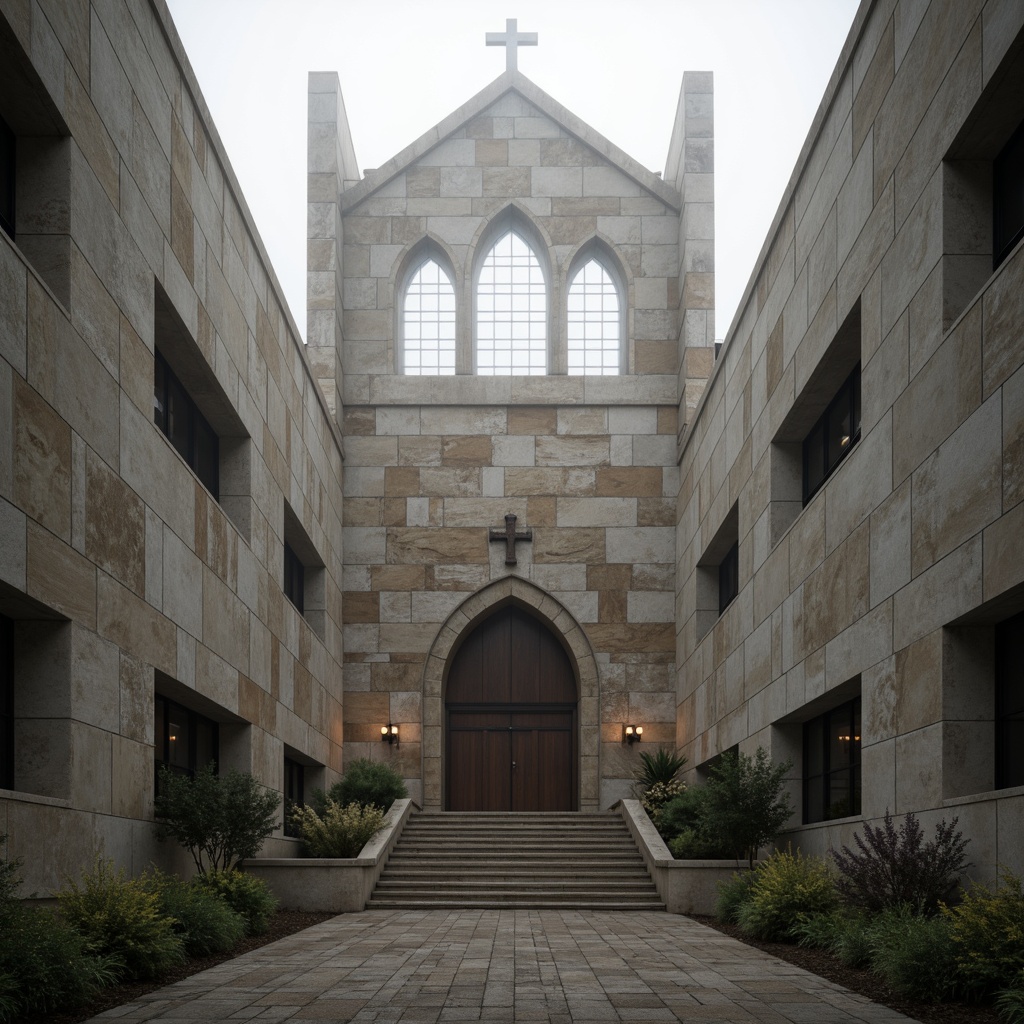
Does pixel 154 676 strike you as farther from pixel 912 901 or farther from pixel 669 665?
pixel 669 665

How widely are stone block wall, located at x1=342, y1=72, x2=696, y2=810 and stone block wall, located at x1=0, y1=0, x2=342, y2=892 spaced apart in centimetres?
798

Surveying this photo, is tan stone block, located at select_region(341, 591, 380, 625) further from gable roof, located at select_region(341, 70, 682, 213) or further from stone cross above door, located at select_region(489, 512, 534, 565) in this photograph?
gable roof, located at select_region(341, 70, 682, 213)

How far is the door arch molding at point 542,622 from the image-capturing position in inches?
976

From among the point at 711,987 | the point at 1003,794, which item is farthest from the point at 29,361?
the point at 1003,794

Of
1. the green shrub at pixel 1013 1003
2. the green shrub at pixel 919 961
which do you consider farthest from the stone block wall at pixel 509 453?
the green shrub at pixel 1013 1003

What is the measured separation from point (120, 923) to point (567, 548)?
654 inches

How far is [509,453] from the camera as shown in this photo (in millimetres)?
25875

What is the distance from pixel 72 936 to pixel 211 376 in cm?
761

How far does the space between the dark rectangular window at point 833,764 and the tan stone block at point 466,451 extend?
1112 cm

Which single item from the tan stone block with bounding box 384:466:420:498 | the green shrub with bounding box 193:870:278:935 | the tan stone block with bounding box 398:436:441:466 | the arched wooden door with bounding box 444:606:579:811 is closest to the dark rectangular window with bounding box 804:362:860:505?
the green shrub with bounding box 193:870:278:935

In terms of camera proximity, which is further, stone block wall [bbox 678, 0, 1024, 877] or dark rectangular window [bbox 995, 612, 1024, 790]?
dark rectangular window [bbox 995, 612, 1024, 790]

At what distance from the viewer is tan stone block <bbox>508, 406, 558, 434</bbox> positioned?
85.0ft

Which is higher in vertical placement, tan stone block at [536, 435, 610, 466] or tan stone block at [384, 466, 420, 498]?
tan stone block at [536, 435, 610, 466]

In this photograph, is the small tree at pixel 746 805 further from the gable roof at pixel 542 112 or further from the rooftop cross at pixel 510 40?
→ the rooftop cross at pixel 510 40
